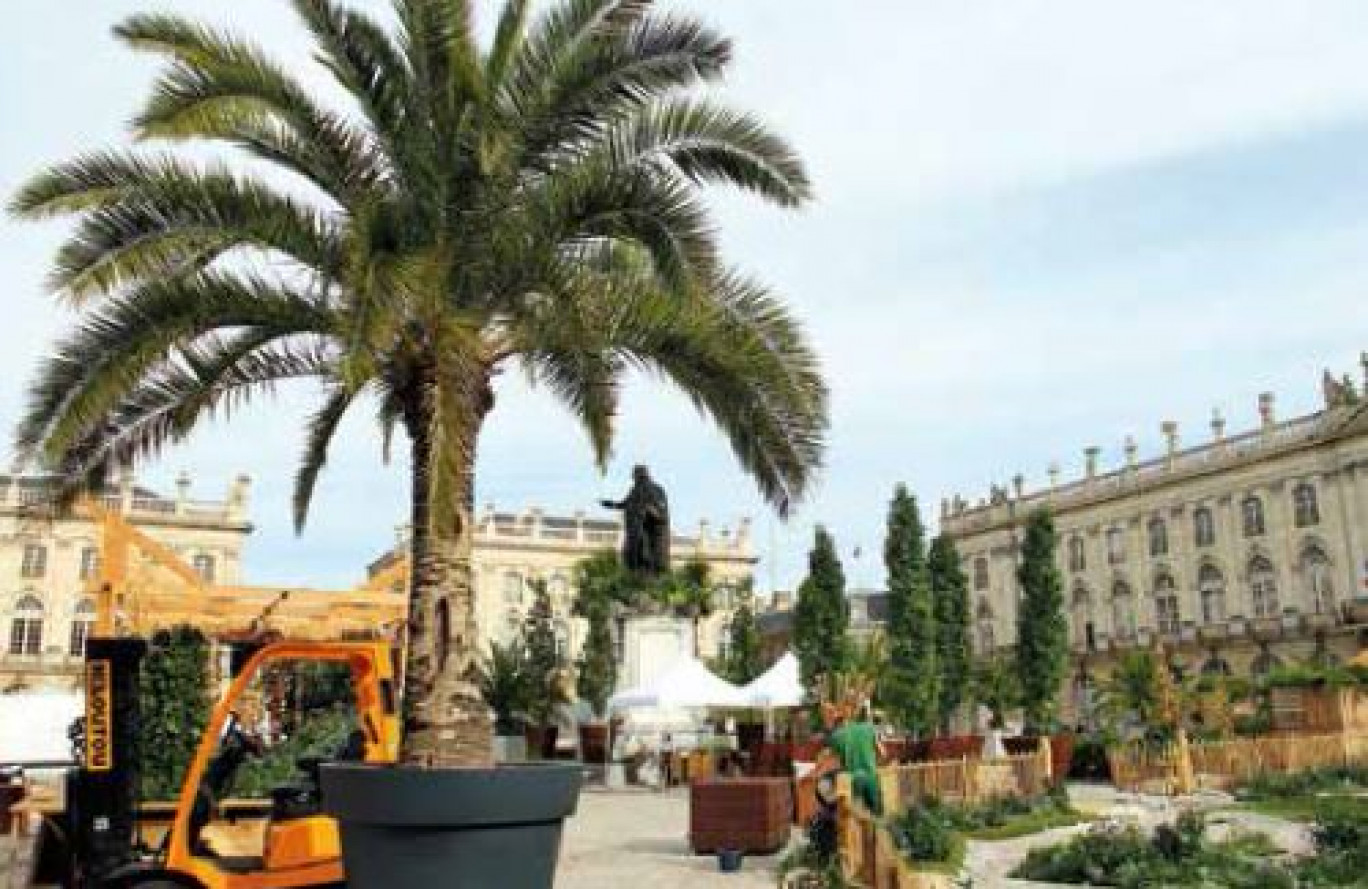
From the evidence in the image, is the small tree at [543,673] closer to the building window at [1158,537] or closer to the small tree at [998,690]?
the small tree at [998,690]

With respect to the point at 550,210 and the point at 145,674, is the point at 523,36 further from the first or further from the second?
the point at 145,674

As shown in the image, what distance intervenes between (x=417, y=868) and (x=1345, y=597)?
176 ft

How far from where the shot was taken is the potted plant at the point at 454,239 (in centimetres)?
706

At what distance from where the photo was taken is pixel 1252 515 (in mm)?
54656

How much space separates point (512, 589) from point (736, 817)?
60.9 meters

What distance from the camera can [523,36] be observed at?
7.74m

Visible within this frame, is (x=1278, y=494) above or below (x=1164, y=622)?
above

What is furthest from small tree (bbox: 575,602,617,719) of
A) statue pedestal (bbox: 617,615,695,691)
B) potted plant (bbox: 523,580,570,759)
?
statue pedestal (bbox: 617,615,695,691)

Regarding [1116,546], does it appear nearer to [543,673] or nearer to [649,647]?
[543,673]

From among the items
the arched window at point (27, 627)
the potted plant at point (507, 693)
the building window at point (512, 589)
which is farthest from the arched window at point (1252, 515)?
the arched window at point (27, 627)

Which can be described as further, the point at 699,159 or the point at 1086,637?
the point at 1086,637

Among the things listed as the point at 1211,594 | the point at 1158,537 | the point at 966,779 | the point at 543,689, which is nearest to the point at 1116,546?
the point at 1158,537

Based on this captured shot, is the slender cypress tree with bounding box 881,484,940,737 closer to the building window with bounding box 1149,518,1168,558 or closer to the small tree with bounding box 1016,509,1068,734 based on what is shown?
the small tree with bounding box 1016,509,1068,734

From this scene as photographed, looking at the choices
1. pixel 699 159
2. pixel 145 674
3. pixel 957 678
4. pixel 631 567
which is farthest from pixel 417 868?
pixel 957 678
